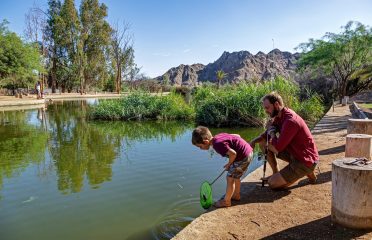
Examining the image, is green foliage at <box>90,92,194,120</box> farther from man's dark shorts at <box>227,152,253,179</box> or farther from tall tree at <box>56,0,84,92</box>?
tall tree at <box>56,0,84,92</box>

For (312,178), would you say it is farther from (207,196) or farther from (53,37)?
(53,37)

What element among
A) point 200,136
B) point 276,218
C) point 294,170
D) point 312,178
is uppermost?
point 200,136

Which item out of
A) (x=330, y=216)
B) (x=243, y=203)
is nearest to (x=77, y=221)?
(x=243, y=203)

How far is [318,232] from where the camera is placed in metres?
3.49

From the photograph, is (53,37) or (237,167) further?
(53,37)

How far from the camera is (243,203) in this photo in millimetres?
Answer: 4422

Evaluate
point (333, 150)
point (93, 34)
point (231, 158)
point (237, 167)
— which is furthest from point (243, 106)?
point (93, 34)

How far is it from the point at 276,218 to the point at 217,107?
11.6 meters

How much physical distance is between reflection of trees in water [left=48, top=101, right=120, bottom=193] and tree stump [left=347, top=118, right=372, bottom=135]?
521cm

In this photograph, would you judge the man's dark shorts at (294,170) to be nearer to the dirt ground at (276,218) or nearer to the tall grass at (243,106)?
the dirt ground at (276,218)

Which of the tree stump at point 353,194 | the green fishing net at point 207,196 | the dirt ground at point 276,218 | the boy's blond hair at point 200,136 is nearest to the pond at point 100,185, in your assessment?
the green fishing net at point 207,196

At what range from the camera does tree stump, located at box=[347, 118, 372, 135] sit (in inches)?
278

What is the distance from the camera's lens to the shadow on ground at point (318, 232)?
3.38 m

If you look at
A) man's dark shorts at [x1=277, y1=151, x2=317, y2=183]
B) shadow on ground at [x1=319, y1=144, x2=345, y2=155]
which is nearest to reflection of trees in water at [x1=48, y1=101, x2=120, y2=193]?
man's dark shorts at [x1=277, y1=151, x2=317, y2=183]
